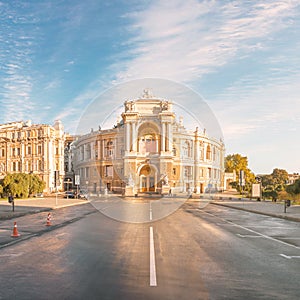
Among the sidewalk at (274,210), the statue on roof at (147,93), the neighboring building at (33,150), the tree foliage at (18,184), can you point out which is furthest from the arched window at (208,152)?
the sidewalk at (274,210)

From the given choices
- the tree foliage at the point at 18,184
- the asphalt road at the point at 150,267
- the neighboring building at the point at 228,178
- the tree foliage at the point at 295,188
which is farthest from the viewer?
the neighboring building at the point at 228,178

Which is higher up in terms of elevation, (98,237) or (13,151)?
(13,151)

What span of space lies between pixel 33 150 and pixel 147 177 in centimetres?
3121

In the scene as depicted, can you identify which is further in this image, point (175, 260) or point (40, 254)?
point (40, 254)

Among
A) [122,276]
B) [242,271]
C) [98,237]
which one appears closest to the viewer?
[122,276]

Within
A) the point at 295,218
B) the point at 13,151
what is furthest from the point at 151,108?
the point at 295,218

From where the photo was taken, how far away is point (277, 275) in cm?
891

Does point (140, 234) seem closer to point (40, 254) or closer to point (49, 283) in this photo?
point (40, 254)

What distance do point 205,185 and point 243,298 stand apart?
9222cm

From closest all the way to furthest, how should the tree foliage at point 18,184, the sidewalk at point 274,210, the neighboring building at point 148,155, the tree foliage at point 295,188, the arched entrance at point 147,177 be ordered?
1. the sidewalk at point 274,210
2. the tree foliage at point 295,188
3. the tree foliage at point 18,184
4. the neighboring building at point 148,155
5. the arched entrance at point 147,177

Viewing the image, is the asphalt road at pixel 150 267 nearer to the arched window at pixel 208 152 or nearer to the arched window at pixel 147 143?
the arched window at pixel 147 143

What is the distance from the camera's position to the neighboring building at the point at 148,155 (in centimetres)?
8531

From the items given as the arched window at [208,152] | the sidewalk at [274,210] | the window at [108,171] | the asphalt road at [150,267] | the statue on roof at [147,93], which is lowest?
the sidewalk at [274,210]

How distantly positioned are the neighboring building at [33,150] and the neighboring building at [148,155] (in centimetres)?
966
